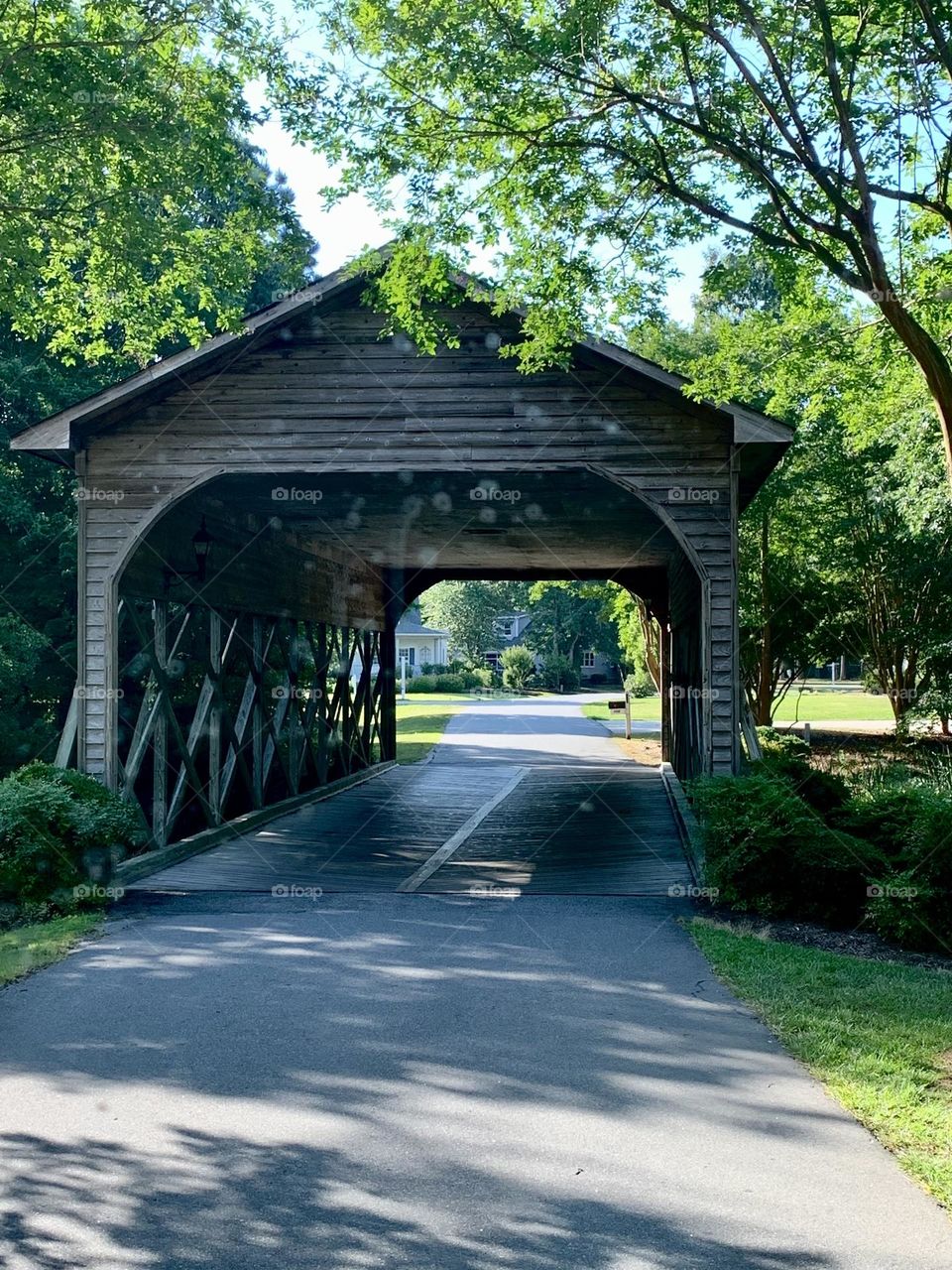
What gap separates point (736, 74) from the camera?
8.13 metres

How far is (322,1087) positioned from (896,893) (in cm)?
475

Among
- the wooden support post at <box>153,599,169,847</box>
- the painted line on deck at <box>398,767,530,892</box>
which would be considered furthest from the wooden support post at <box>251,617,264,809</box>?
the painted line on deck at <box>398,767,530,892</box>

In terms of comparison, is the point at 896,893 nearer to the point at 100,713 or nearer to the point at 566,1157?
the point at 566,1157

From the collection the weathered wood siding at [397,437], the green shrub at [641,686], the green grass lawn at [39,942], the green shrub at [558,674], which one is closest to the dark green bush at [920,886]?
the weathered wood siding at [397,437]

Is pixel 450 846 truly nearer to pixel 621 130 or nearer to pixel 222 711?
pixel 222 711

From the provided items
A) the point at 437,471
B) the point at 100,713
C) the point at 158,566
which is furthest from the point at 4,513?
the point at 437,471

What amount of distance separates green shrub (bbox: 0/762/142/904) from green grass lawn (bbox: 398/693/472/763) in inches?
559

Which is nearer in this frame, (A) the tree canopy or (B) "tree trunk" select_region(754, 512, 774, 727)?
(A) the tree canopy

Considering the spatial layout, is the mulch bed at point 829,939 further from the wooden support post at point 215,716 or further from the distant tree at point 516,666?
the distant tree at point 516,666

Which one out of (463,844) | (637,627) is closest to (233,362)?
(463,844)

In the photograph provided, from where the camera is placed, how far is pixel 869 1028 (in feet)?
19.7

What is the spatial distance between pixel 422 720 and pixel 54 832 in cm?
2899

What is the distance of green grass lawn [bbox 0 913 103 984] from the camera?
7.38m

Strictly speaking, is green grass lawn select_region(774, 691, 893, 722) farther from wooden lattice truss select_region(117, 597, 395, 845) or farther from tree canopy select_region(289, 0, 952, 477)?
tree canopy select_region(289, 0, 952, 477)
